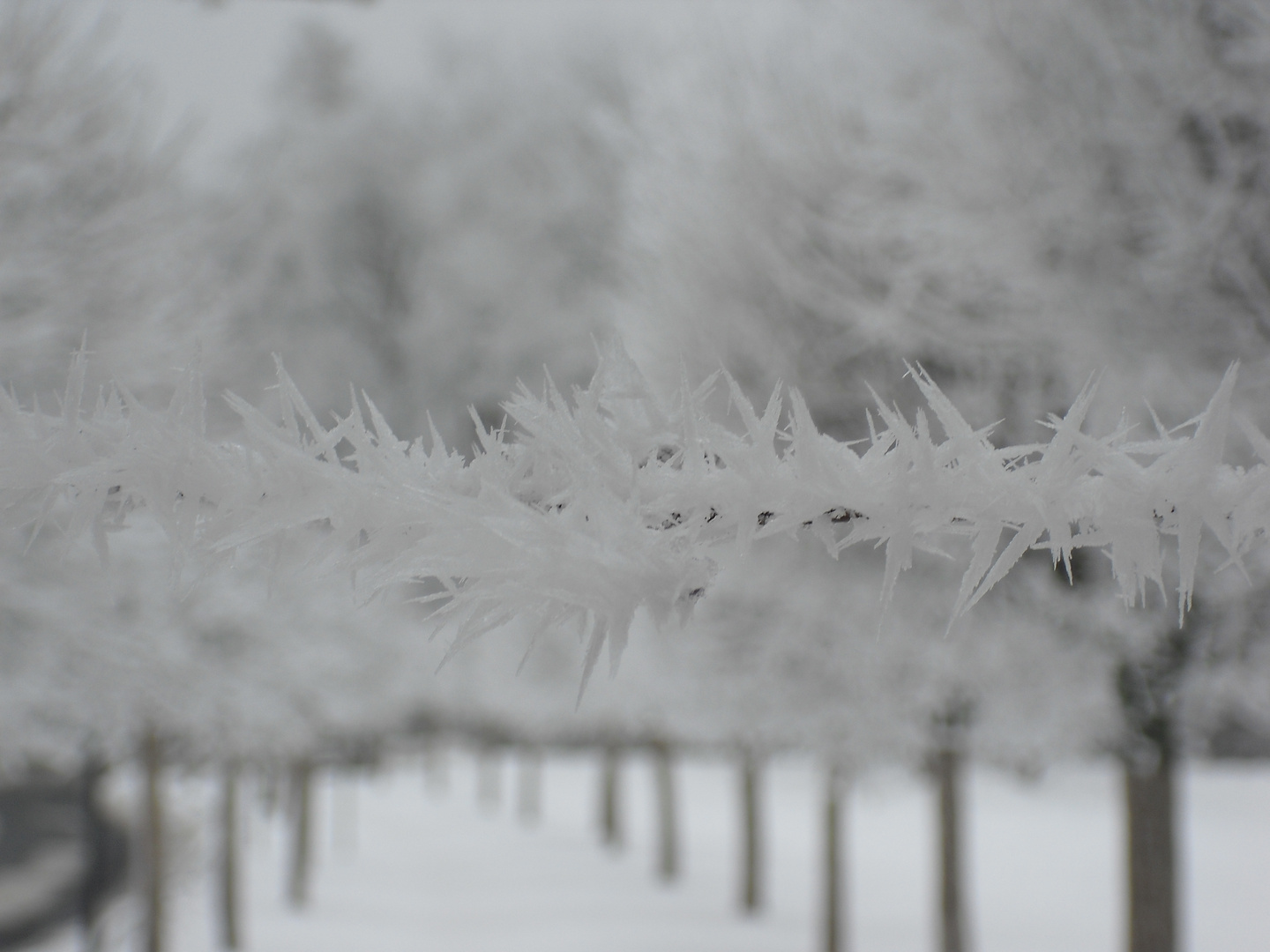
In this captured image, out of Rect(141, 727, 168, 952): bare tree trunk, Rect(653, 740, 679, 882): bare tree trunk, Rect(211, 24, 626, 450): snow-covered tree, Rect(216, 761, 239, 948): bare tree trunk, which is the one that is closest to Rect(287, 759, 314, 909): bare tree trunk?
Rect(216, 761, 239, 948): bare tree trunk

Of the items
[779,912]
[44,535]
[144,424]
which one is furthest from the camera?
[779,912]

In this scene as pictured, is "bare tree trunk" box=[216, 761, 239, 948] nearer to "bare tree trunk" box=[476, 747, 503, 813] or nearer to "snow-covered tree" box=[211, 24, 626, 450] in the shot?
"snow-covered tree" box=[211, 24, 626, 450]

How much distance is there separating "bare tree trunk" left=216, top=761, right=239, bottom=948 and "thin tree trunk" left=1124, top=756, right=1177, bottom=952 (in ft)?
35.1

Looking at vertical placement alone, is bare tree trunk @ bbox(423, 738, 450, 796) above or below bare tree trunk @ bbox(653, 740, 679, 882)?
below

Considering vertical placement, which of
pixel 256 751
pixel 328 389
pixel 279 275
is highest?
pixel 279 275

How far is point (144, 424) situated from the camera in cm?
77

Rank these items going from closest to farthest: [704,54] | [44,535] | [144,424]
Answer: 1. [144,424]
2. [44,535]
3. [704,54]

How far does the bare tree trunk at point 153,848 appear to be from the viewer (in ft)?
34.0

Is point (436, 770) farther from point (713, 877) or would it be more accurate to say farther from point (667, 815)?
point (667, 815)

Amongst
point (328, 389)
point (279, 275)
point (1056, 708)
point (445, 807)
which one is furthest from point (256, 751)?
point (445, 807)

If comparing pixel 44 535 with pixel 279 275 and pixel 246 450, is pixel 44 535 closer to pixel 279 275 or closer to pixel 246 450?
pixel 246 450

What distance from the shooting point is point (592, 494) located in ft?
2.48

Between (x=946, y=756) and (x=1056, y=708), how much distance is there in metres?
2.15

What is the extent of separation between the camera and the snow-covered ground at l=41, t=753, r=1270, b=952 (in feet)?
47.9
